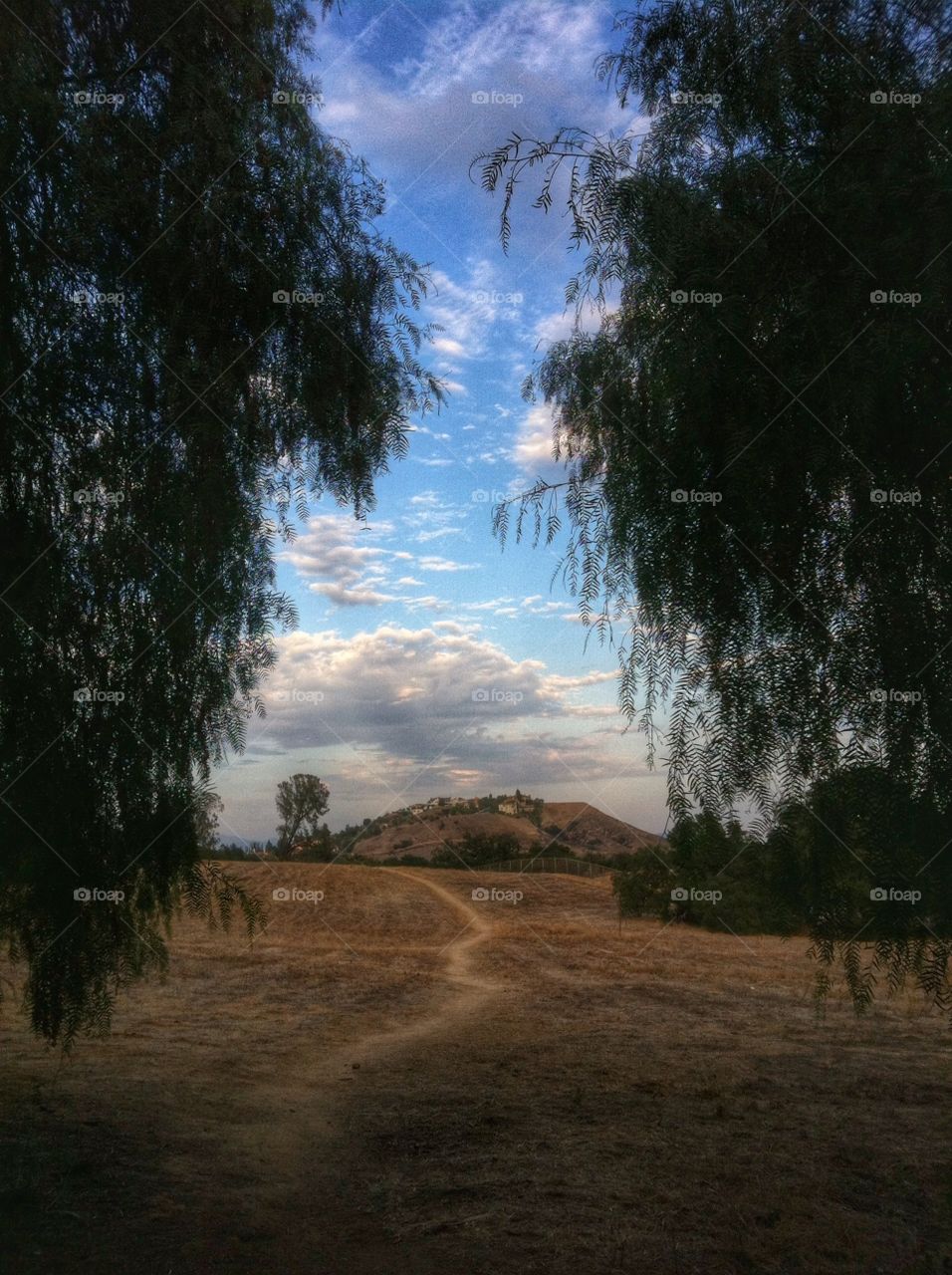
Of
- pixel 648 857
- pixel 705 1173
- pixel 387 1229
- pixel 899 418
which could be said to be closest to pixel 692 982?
pixel 648 857

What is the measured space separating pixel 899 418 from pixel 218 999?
880 centimetres

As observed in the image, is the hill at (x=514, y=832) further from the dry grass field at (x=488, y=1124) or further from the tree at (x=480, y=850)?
the dry grass field at (x=488, y=1124)

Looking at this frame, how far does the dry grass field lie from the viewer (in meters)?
4.03

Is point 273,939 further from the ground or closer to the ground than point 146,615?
closer to the ground

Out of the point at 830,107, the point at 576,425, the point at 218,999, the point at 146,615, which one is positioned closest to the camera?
the point at 830,107

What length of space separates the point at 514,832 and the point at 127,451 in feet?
20.0

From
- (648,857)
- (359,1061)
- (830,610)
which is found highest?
(830,610)

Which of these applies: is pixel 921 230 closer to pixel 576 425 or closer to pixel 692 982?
pixel 576 425

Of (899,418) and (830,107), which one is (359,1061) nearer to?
(899,418)

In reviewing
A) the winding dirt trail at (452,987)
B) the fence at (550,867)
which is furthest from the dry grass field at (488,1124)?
the fence at (550,867)

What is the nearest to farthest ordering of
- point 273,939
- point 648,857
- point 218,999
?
point 648,857 < point 218,999 < point 273,939

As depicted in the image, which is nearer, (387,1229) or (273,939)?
(387,1229)

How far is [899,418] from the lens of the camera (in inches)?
167

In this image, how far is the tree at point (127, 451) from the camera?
479cm
